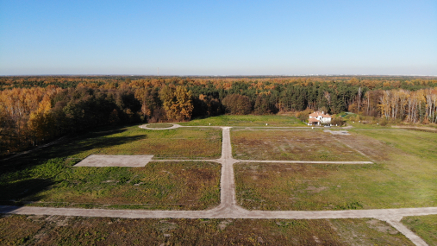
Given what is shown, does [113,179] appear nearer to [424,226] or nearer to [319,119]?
[424,226]

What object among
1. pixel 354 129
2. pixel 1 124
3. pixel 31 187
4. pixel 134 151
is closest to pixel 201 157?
pixel 134 151

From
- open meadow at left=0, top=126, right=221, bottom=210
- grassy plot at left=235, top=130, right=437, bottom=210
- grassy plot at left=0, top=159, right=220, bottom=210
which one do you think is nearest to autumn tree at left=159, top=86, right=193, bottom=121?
open meadow at left=0, top=126, right=221, bottom=210

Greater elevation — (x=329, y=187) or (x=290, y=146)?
(x=290, y=146)

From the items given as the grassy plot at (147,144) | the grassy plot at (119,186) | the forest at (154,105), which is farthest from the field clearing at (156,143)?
the forest at (154,105)

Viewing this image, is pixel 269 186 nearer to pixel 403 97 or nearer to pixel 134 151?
pixel 134 151

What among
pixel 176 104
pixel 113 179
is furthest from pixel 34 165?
pixel 176 104

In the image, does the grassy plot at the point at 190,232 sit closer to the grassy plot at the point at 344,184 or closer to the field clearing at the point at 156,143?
the grassy plot at the point at 344,184

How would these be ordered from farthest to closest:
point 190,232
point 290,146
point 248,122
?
point 248,122, point 290,146, point 190,232
